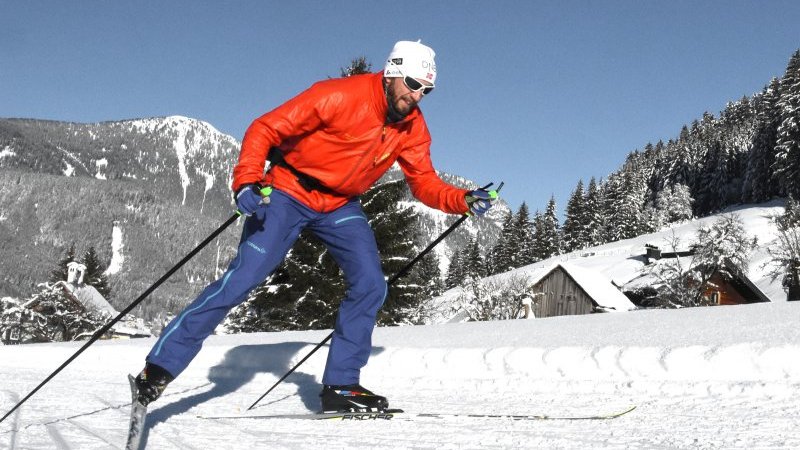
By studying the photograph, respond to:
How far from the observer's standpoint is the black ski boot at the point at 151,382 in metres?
3.05

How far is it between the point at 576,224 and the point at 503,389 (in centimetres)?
8856

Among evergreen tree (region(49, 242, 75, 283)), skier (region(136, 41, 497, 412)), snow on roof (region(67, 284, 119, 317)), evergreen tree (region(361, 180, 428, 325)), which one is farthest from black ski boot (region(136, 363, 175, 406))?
evergreen tree (region(49, 242, 75, 283))

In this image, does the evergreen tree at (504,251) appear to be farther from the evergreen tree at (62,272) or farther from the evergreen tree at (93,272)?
the evergreen tree at (62,272)

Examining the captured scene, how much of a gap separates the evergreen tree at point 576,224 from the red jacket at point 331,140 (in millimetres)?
87834

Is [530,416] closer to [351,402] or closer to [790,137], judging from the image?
[351,402]

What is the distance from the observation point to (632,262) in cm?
6588

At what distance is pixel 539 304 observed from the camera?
156 ft

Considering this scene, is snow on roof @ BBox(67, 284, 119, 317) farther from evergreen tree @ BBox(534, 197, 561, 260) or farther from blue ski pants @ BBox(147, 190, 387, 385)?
blue ski pants @ BBox(147, 190, 387, 385)

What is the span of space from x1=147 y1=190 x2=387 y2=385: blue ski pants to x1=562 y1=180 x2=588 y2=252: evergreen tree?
87.8 meters

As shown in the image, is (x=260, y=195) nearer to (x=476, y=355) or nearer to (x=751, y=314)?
(x=476, y=355)

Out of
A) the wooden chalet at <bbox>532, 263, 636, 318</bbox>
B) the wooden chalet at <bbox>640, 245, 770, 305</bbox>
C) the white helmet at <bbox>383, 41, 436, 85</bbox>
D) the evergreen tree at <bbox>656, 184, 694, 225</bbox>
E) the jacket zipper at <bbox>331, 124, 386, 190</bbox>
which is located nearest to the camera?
the white helmet at <bbox>383, 41, 436, 85</bbox>

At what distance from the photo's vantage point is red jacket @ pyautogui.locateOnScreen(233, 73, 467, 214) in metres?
3.55

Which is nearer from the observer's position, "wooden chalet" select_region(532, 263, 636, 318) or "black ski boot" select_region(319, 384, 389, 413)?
"black ski boot" select_region(319, 384, 389, 413)

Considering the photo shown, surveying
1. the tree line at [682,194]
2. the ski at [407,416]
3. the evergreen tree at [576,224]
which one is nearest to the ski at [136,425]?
the ski at [407,416]
